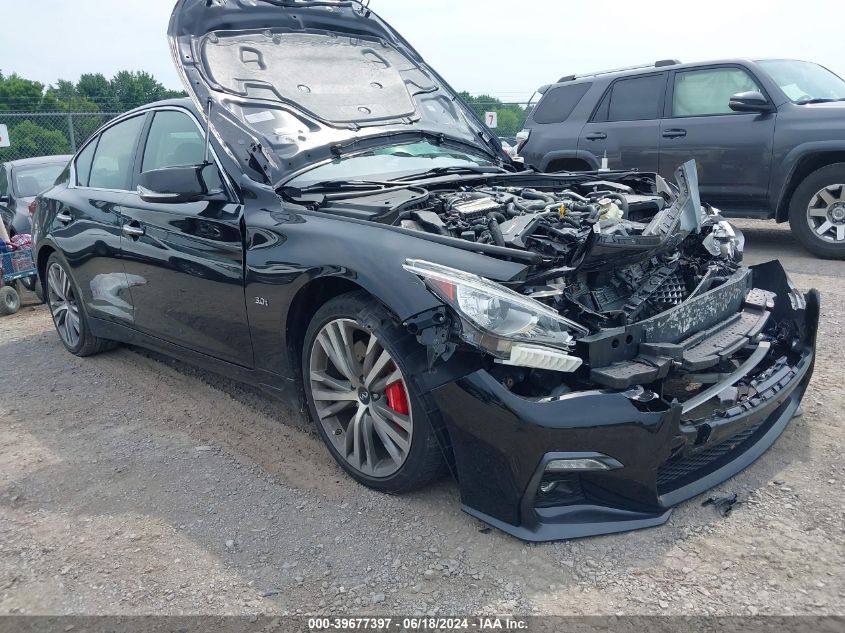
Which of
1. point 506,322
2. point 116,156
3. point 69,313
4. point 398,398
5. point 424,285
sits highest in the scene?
point 116,156

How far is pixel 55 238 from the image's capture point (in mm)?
5184

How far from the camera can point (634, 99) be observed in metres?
8.18

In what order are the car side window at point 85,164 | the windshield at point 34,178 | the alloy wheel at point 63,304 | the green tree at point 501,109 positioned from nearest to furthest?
the car side window at point 85,164 → the alloy wheel at point 63,304 → the windshield at point 34,178 → the green tree at point 501,109

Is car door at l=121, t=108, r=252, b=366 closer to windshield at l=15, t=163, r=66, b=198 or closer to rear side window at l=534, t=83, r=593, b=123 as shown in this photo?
rear side window at l=534, t=83, r=593, b=123

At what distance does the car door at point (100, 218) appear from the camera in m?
4.46

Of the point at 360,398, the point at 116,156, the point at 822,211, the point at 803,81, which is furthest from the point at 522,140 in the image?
the point at 360,398

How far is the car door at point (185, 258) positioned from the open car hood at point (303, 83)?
0.27 m

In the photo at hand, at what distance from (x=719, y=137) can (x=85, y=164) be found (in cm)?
607

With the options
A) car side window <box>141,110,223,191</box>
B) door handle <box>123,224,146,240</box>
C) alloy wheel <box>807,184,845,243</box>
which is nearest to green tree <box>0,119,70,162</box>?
car side window <box>141,110,223,191</box>

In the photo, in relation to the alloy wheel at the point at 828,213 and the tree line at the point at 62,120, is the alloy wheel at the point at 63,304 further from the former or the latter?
the alloy wheel at the point at 828,213

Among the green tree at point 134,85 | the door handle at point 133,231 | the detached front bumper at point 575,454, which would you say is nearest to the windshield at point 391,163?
the door handle at point 133,231

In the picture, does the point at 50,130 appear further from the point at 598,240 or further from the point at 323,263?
the point at 598,240

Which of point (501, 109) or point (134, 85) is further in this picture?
point (134, 85)

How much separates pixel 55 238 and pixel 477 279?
391cm
